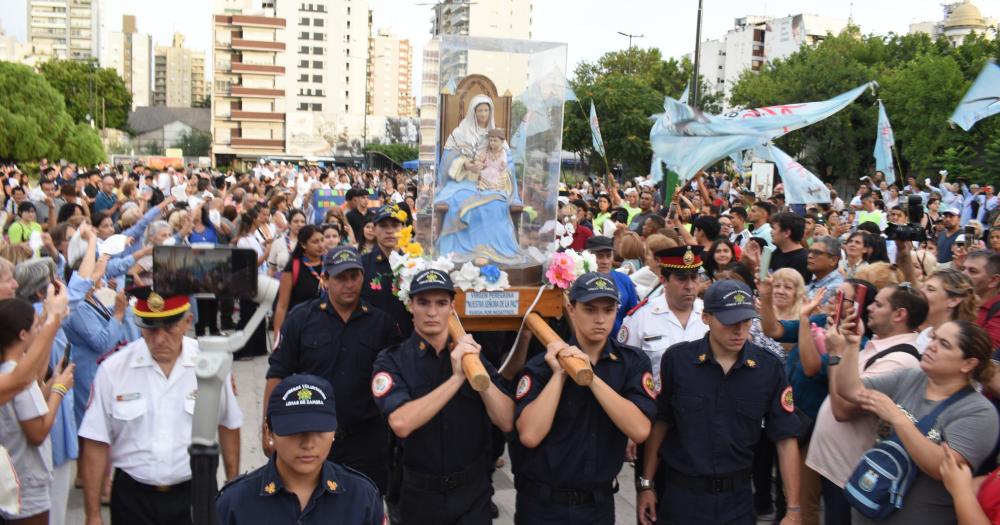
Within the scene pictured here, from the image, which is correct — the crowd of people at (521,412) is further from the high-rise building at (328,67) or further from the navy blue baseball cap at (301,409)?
the high-rise building at (328,67)

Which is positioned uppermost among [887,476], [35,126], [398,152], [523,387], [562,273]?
[398,152]

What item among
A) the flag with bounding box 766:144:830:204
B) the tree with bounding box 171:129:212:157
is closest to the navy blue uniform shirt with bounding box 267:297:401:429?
the flag with bounding box 766:144:830:204

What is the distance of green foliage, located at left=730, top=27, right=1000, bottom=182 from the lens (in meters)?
33.9

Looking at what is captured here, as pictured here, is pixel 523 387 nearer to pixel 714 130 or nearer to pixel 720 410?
pixel 720 410

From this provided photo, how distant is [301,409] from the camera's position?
9.77 feet

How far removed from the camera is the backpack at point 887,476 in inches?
157

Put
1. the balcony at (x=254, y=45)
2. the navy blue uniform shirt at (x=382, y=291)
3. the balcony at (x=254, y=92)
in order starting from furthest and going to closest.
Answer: the balcony at (x=254, y=92) < the balcony at (x=254, y=45) < the navy blue uniform shirt at (x=382, y=291)

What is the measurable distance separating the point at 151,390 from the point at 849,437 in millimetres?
3422

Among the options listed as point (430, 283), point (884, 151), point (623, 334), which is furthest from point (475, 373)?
point (884, 151)

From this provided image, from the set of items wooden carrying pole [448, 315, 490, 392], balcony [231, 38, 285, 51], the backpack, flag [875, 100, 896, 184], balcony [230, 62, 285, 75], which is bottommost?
the backpack

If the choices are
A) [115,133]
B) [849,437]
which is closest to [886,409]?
[849,437]

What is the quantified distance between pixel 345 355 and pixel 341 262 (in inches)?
21.2

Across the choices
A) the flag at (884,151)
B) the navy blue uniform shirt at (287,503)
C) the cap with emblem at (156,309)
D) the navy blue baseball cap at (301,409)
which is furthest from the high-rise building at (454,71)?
the flag at (884,151)

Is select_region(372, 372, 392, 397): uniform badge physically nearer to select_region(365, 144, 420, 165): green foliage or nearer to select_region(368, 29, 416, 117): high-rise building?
select_region(365, 144, 420, 165): green foliage
